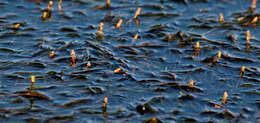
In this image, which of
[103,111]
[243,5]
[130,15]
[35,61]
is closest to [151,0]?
[130,15]

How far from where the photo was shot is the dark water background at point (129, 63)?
19.2 ft

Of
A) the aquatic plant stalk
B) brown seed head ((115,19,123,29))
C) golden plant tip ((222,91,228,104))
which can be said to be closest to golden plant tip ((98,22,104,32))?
brown seed head ((115,19,123,29))

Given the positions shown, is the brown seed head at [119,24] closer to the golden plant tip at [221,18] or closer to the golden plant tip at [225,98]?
the golden plant tip at [221,18]

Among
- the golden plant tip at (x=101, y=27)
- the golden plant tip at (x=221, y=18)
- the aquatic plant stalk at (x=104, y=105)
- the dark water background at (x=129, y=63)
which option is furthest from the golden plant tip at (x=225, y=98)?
the golden plant tip at (x=221, y=18)

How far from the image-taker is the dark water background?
230 inches

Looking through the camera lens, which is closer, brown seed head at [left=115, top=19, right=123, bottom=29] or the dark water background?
the dark water background

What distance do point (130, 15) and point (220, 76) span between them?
2.36m

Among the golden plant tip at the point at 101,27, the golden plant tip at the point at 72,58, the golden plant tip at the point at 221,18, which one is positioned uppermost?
the golden plant tip at the point at 221,18

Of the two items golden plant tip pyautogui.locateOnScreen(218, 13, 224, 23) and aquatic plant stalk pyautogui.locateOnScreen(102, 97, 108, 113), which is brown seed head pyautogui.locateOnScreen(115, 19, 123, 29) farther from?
aquatic plant stalk pyautogui.locateOnScreen(102, 97, 108, 113)

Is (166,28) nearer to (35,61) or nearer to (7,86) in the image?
(35,61)

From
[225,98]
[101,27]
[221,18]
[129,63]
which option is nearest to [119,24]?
[101,27]

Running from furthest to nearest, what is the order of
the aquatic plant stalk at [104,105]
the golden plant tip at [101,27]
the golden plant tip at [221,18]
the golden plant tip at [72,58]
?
the golden plant tip at [221,18] < the golden plant tip at [101,27] < the golden plant tip at [72,58] < the aquatic plant stalk at [104,105]

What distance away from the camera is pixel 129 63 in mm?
6977

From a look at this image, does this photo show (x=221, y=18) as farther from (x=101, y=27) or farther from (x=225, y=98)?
(x=225, y=98)
